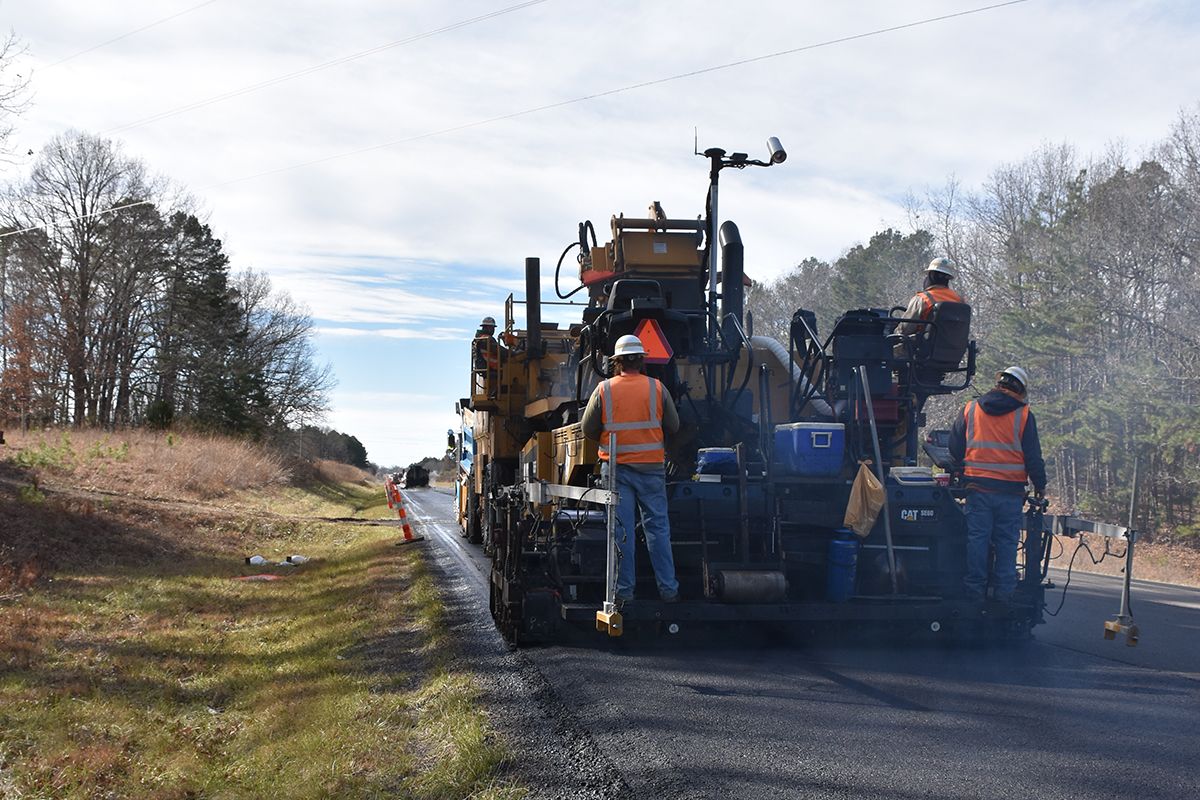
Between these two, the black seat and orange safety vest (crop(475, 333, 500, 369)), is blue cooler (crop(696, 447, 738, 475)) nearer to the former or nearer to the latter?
the black seat

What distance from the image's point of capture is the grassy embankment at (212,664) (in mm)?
6188

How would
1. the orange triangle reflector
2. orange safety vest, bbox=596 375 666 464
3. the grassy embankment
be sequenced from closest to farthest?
the grassy embankment, orange safety vest, bbox=596 375 666 464, the orange triangle reflector

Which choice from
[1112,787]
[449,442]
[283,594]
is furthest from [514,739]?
[449,442]

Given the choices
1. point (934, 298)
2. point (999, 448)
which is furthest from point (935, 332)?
point (999, 448)

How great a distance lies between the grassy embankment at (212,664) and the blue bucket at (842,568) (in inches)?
104

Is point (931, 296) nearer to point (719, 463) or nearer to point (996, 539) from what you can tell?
point (996, 539)

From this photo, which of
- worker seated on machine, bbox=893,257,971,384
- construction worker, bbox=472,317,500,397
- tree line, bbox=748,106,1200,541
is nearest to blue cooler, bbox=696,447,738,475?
worker seated on machine, bbox=893,257,971,384

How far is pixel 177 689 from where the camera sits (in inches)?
381

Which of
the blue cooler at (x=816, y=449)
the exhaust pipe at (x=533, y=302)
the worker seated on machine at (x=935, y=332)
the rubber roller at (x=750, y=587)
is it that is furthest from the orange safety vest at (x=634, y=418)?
the exhaust pipe at (x=533, y=302)

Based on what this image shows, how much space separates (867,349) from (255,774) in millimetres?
5431

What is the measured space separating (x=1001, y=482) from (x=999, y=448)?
0.25 metres

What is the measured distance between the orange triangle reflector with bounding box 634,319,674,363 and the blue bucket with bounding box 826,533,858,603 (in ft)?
6.46

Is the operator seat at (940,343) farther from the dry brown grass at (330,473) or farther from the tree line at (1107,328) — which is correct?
the dry brown grass at (330,473)

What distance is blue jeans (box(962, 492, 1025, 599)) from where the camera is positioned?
7688mm
